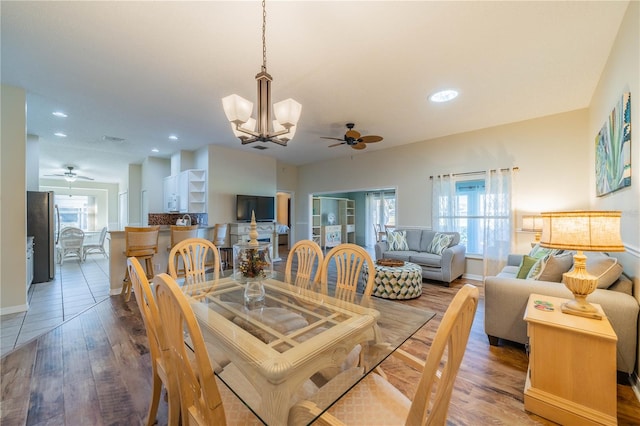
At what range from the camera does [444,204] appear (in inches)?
200

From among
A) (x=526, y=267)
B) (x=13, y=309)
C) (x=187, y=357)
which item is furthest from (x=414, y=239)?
(x=13, y=309)

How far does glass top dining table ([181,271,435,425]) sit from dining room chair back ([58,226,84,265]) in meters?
6.91

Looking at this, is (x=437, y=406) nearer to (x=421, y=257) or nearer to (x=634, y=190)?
(x=634, y=190)

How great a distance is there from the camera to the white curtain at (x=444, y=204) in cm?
499

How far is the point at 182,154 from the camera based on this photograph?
20.0 feet

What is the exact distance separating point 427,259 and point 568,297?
8.23 feet

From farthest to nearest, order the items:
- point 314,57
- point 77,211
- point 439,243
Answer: point 77,211
point 439,243
point 314,57

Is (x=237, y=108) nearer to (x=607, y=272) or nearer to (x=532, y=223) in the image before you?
(x=607, y=272)

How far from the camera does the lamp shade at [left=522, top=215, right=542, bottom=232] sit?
152 inches

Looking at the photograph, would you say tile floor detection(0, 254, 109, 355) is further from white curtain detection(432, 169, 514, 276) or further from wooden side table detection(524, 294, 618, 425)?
white curtain detection(432, 169, 514, 276)

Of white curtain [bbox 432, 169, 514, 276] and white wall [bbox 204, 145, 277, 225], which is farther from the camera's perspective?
white wall [bbox 204, 145, 277, 225]

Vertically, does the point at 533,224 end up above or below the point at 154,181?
below

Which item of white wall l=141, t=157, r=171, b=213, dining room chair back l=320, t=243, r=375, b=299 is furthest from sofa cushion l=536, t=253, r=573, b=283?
white wall l=141, t=157, r=171, b=213

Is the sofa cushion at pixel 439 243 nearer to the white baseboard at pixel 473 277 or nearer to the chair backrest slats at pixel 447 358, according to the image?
the white baseboard at pixel 473 277
